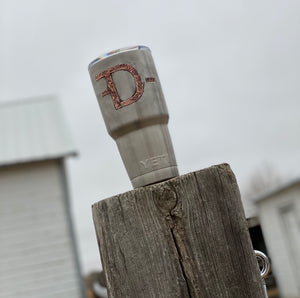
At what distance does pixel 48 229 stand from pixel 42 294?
1.13m

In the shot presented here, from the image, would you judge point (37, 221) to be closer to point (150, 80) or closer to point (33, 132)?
point (33, 132)

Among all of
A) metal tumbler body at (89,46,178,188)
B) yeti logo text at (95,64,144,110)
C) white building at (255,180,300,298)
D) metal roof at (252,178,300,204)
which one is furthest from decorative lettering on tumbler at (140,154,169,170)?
white building at (255,180,300,298)

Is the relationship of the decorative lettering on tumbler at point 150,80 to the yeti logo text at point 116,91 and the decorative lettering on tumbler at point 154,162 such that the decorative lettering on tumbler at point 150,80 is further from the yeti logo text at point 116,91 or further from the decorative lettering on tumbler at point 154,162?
the decorative lettering on tumbler at point 154,162

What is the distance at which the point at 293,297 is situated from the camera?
13062 millimetres

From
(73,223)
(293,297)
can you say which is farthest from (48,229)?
(293,297)

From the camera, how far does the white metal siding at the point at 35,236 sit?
858 centimetres

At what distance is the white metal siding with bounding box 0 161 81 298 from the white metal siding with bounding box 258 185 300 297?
5414 mm

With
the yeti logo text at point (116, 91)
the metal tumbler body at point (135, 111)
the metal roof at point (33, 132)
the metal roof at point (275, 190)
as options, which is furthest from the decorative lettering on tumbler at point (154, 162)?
the metal roof at point (275, 190)

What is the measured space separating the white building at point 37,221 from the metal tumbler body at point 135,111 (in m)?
7.85

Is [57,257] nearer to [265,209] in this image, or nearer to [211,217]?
[265,209]

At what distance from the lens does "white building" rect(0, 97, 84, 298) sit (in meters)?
8.59

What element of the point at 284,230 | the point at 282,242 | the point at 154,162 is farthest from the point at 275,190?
the point at 154,162

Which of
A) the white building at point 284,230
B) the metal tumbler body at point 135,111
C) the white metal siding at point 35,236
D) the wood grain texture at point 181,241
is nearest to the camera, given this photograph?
the wood grain texture at point 181,241

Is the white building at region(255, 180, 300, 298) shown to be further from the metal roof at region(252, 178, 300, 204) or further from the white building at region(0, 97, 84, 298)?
the white building at region(0, 97, 84, 298)
